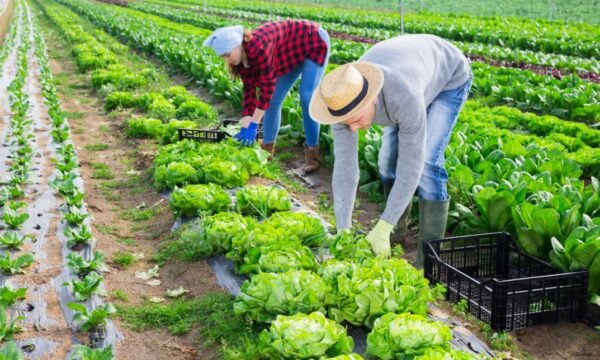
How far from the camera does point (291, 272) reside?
3.83 metres

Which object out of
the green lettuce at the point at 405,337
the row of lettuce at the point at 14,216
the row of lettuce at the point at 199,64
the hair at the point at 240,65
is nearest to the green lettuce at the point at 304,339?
the green lettuce at the point at 405,337

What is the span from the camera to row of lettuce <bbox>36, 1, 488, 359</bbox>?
331cm

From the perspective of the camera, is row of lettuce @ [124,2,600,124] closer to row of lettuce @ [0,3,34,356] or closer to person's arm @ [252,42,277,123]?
person's arm @ [252,42,277,123]

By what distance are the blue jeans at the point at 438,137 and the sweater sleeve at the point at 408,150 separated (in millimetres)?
614

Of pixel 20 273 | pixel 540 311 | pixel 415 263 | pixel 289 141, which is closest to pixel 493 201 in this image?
pixel 415 263

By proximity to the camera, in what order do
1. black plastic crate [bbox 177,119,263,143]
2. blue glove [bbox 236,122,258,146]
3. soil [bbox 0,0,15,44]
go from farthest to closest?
soil [bbox 0,0,15,44]
black plastic crate [bbox 177,119,263,143]
blue glove [bbox 236,122,258,146]

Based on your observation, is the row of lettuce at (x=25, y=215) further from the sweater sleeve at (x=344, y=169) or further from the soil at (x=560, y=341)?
the soil at (x=560, y=341)

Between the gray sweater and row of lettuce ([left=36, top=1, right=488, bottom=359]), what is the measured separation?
1.10 feet

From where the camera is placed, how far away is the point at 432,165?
4566 millimetres

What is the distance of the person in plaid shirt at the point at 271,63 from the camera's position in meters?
5.95

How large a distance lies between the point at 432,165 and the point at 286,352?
74.0 inches

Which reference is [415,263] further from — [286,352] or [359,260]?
[286,352]

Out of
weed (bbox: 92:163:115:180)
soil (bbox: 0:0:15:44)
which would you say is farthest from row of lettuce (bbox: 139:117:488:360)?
soil (bbox: 0:0:15:44)

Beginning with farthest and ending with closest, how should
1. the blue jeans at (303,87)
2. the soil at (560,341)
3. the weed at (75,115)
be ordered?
the weed at (75,115)
the blue jeans at (303,87)
the soil at (560,341)
